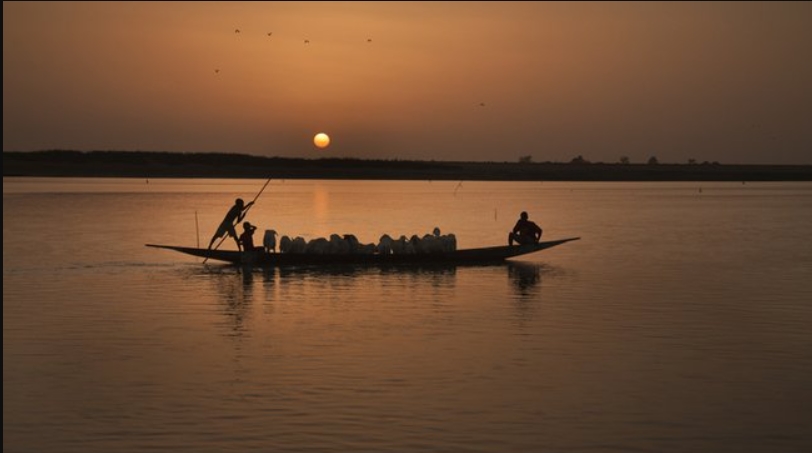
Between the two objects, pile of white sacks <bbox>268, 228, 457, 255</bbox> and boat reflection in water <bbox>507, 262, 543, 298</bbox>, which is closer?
boat reflection in water <bbox>507, 262, 543, 298</bbox>

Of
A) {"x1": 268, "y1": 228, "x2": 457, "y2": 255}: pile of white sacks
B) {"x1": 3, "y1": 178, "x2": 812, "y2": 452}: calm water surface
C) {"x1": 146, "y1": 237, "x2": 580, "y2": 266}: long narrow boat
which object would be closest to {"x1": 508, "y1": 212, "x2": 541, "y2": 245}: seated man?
{"x1": 3, "y1": 178, "x2": 812, "y2": 452}: calm water surface

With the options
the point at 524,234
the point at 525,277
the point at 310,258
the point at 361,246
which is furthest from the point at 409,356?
the point at 524,234

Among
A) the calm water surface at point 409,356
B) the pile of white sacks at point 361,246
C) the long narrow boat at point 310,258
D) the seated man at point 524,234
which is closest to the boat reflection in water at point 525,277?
the calm water surface at point 409,356

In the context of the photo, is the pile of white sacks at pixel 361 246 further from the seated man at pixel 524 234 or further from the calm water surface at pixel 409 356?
the seated man at pixel 524 234

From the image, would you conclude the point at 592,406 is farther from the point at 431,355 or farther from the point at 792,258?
the point at 792,258

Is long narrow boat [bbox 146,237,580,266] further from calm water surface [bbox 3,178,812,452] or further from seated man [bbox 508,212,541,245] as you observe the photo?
seated man [bbox 508,212,541,245]

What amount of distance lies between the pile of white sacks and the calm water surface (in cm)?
57

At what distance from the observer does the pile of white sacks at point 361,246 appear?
86.2ft

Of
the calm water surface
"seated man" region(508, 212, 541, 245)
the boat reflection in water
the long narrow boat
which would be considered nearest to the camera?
the calm water surface

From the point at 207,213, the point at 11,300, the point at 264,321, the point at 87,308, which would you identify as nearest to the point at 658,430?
the point at 264,321

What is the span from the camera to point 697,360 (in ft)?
46.7

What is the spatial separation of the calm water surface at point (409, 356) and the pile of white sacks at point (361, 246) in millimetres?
571

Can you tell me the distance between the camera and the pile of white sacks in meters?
26.3

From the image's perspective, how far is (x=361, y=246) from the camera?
2653cm
